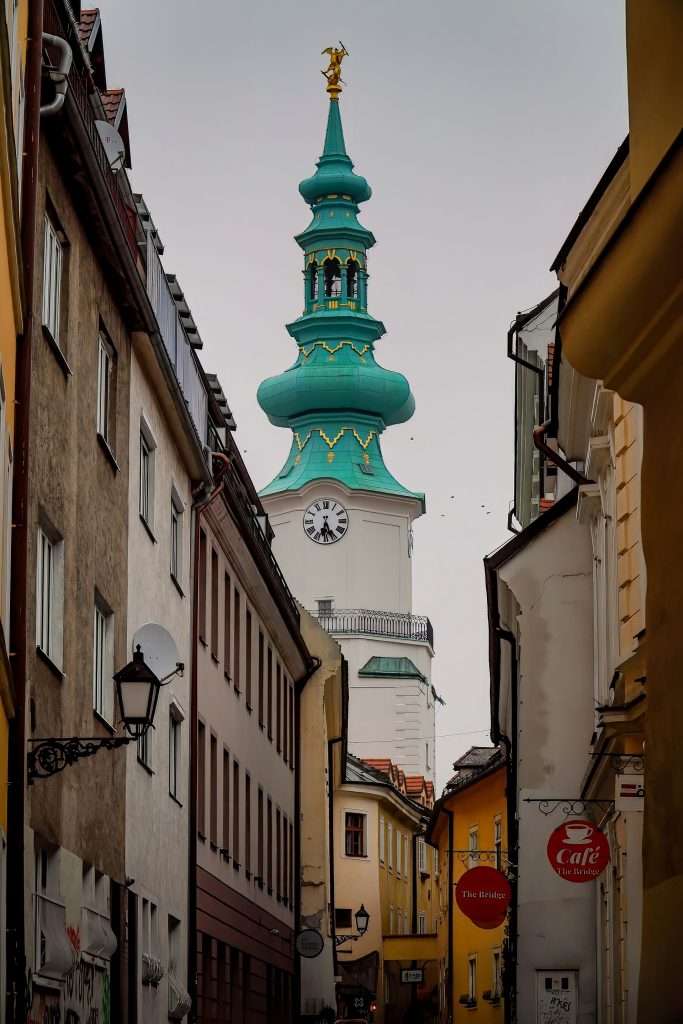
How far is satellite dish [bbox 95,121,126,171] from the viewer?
1814cm

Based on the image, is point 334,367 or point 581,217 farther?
point 334,367

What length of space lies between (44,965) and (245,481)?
63.3 feet

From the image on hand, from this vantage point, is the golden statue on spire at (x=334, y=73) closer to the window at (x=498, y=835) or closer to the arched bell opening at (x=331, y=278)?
the arched bell opening at (x=331, y=278)

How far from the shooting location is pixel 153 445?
21.8 m

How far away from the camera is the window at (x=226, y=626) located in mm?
29391

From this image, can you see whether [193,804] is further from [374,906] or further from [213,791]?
[374,906]

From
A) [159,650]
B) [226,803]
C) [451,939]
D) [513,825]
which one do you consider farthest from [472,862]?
[159,650]

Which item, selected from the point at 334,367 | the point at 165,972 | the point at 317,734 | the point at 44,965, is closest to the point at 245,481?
the point at 317,734

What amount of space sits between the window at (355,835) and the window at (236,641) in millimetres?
34805

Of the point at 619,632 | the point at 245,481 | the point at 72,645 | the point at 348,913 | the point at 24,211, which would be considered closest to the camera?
the point at 24,211

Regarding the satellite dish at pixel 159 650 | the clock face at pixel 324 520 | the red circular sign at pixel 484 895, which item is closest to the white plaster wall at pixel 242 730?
the red circular sign at pixel 484 895

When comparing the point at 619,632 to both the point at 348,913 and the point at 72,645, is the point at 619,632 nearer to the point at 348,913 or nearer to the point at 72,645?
the point at 72,645

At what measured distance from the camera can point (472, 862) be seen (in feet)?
163

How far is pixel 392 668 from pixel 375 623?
218cm
